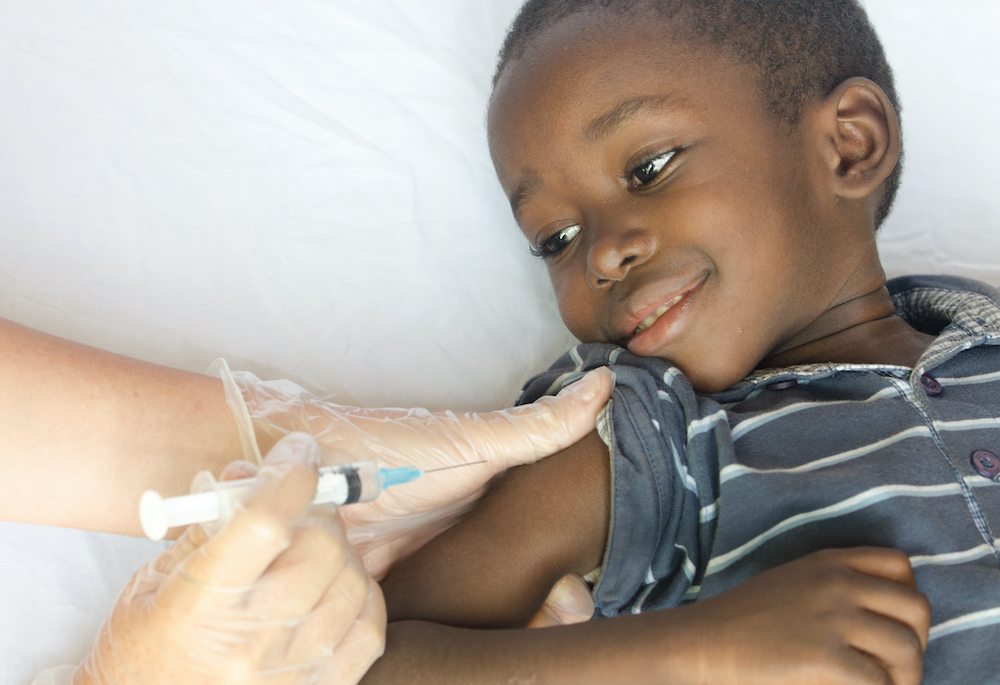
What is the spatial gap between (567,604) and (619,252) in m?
0.50

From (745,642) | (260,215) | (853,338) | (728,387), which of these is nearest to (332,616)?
(745,642)

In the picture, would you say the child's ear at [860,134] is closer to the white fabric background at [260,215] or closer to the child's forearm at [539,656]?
the white fabric background at [260,215]

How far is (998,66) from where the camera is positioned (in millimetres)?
1685

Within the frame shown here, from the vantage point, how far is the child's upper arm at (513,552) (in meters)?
0.94

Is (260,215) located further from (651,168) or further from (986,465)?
(986,465)

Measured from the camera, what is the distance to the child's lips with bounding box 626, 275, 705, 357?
3.64 ft

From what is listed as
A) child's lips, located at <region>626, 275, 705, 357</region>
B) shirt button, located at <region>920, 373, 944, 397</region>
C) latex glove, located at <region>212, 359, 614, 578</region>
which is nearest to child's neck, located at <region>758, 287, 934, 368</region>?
shirt button, located at <region>920, 373, 944, 397</region>

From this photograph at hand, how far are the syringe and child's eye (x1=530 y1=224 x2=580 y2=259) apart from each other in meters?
0.60

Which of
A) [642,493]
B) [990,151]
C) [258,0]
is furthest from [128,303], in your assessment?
[990,151]

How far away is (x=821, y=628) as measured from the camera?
77 centimetres

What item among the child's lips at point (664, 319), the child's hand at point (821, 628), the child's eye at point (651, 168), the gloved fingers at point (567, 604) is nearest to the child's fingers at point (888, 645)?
the child's hand at point (821, 628)

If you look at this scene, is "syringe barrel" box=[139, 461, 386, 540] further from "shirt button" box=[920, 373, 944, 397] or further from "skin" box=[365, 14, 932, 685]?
"shirt button" box=[920, 373, 944, 397]

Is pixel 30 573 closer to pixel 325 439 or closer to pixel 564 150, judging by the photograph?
pixel 325 439

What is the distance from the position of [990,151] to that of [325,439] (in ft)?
5.18
